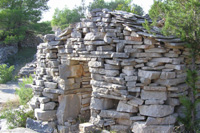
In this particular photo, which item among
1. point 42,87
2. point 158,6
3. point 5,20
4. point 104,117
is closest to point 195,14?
point 158,6

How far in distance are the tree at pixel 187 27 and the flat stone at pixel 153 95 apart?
0.38 metres

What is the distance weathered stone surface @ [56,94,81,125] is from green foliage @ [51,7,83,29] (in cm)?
1304

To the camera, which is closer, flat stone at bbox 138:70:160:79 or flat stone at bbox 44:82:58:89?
flat stone at bbox 138:70:160:79

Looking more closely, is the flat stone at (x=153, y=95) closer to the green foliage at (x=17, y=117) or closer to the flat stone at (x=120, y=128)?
the flat stone at (x=120, y=128)

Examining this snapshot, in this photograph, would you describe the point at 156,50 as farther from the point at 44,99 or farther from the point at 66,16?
the point at 66,16

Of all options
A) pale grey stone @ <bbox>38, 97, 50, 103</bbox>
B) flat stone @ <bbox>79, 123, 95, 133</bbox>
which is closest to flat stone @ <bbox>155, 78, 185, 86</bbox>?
flat stone @ <bbox>79, 123, 95, 133</bbox>

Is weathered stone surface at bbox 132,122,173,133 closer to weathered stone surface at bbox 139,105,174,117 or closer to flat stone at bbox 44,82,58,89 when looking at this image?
weathered stone surface at bbox 139,105,174,117

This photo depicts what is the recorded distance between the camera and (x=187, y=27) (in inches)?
189

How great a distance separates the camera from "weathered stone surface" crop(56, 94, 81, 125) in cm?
660

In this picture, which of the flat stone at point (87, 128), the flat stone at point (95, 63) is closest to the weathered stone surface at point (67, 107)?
the flat stone at point (87, 128)

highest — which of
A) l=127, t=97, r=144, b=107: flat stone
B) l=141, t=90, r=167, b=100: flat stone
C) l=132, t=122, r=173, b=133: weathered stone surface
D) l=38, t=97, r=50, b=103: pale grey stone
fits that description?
l=141, t=90, r=167, b=100: flat stone

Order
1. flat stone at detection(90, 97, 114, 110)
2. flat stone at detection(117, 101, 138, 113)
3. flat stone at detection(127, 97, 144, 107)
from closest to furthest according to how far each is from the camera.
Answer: flat stone at detection(127, 97, 144, 107), flat stone at detection(117, 101, 138, 113), flat stone at detection(90, 97, 114, 110)

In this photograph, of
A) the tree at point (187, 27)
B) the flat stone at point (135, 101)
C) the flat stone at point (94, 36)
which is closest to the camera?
the tree at point (187, 27)

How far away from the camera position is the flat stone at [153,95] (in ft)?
16.9
